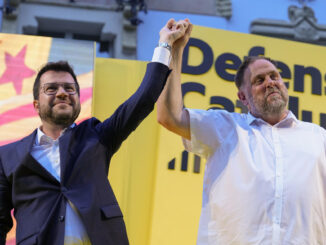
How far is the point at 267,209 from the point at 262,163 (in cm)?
20

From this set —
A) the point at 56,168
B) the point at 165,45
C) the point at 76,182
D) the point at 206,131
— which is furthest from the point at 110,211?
the point at 165,45

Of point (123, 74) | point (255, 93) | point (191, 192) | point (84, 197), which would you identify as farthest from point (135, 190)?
point (84, 197)

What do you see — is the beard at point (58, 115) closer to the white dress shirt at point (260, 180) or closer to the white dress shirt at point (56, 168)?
the white dress shirt at point (56, 168)

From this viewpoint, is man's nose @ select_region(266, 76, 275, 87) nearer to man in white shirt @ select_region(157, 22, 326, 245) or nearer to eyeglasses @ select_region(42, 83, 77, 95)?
man in white shirt @ select_region(157, 22, 326, 245)

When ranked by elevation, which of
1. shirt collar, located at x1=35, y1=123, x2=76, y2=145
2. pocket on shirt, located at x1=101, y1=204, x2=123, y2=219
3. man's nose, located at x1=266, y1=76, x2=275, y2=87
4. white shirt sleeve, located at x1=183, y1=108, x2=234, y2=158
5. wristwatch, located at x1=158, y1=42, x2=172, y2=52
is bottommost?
pocket on shirt, located at x1=101, y1=204, x2=123, y2=219

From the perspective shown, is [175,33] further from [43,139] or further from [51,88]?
[43,139]

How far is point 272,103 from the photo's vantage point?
2676mm

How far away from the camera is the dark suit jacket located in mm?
2225

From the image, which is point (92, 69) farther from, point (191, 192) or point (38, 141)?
point (38, 141)

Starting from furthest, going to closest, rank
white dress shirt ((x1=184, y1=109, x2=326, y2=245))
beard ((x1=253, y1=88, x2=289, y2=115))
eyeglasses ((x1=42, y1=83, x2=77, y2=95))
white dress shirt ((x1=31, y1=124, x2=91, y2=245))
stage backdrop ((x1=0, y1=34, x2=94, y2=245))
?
stage backdrop ((x1=0, y1=34, x2=94, y2=245)), beard ((x1=253, y1=88, x2=289, y2=115)), eyeglasses ((x1=42, y1=83, x2=77, y2=95)), white dress shirt ((x1=184, y1=109, x2=326, y2=245)), white dress shirt ((x1=31, y1=124, x2=91, y2=245))

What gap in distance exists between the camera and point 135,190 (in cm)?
421

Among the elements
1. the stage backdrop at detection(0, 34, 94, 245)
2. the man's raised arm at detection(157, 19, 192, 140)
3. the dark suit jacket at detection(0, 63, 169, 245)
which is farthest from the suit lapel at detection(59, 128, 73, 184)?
the stage backdrop at detection(0, 34, 94, 245)

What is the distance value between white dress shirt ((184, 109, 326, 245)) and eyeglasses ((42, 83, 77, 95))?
0.51 m

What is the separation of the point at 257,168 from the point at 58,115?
84 cm
